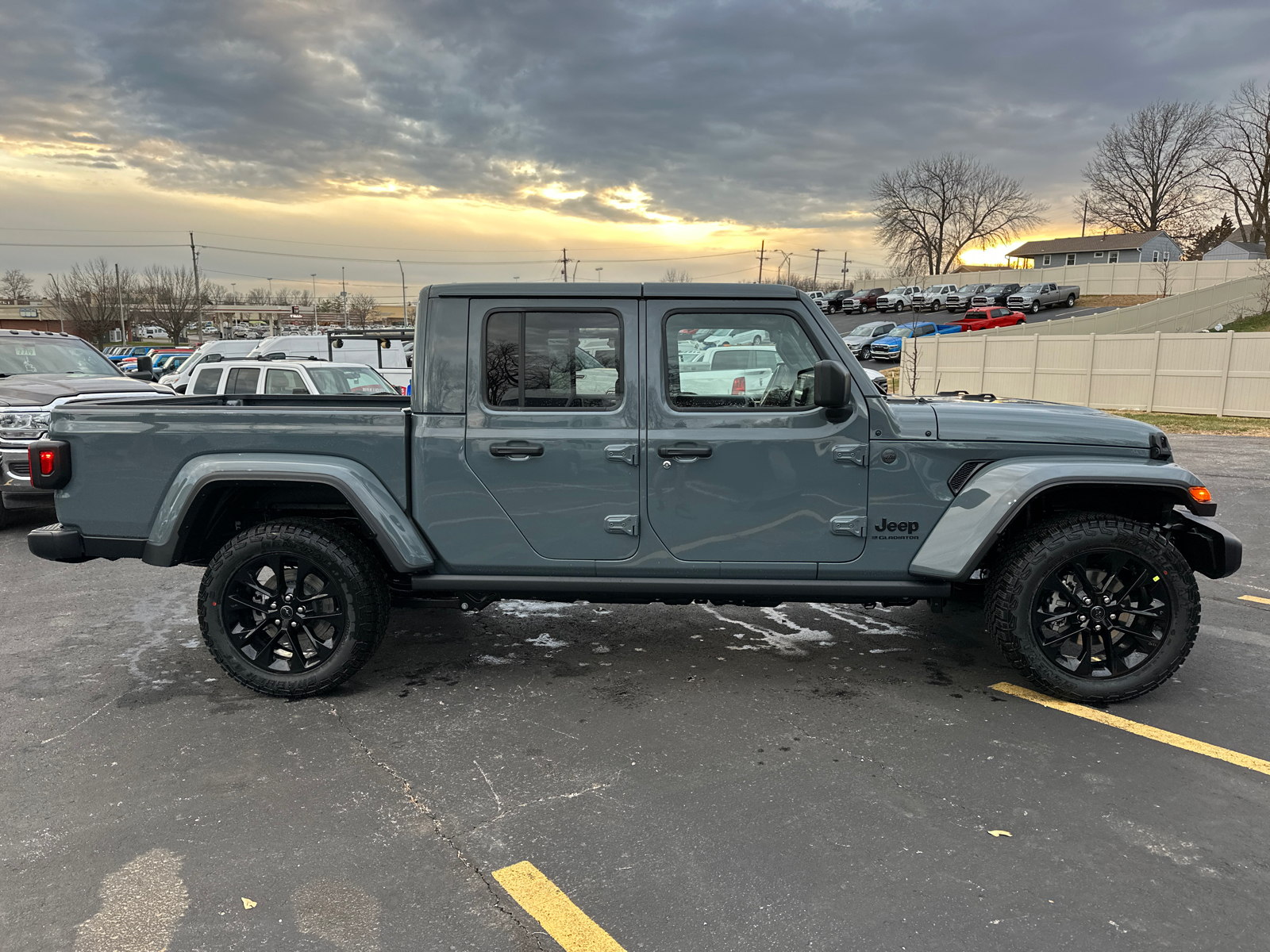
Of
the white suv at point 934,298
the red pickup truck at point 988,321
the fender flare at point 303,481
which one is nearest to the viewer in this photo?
the fender flare at point 303,481

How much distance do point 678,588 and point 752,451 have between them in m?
0.75

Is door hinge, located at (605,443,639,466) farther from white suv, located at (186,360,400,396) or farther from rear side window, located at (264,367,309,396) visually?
rear side window, located at (264,367,309,396)

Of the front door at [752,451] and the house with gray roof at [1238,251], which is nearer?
the front door at [752,451]

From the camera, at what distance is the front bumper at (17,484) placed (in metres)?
7.45

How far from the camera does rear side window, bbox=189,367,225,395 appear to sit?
12.8 metres

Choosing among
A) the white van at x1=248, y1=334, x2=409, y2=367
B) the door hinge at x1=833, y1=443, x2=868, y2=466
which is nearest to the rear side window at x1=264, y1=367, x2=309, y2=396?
the white van at x1=248, y1=334, x2=409, y2=367

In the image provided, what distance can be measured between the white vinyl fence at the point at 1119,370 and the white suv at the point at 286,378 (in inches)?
544

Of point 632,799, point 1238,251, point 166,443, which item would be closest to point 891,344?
point 166,443

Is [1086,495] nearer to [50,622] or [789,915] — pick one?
[789,915]

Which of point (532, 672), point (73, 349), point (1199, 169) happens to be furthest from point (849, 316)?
point (532, 672)

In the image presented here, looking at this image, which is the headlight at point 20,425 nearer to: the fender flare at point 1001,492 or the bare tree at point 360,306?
the fender flare at point 1001,492

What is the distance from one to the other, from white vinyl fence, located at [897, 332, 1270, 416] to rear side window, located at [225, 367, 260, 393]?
50.3 feet

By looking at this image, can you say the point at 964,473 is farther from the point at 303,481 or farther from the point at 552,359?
the point at 303,481

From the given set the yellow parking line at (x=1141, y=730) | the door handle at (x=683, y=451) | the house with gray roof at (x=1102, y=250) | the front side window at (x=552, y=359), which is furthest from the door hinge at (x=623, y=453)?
the house with gray roof at (x=1102, y=250)
